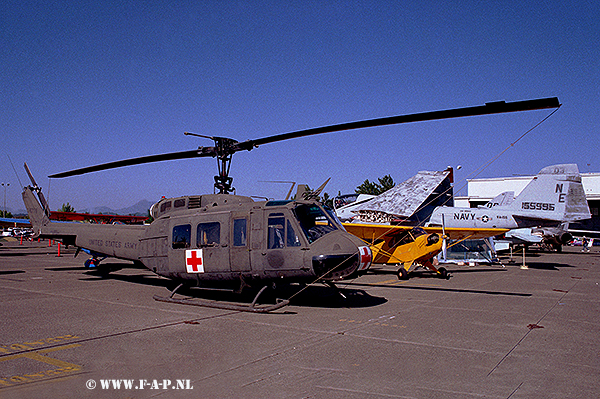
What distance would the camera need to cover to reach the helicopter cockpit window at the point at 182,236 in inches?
404

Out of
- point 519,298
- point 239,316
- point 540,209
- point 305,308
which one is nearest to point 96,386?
point 239,316

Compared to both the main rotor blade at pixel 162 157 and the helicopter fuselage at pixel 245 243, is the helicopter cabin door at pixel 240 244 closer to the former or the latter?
the helicopter fuselage at pixel 245 243

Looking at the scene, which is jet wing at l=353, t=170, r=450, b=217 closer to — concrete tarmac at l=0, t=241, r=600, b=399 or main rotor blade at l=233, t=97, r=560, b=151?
concrete tarmac at l=0, t=241, r=600, b=399

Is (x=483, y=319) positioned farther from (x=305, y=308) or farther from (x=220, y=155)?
(x=220, y=155)

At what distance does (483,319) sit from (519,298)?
3.60m

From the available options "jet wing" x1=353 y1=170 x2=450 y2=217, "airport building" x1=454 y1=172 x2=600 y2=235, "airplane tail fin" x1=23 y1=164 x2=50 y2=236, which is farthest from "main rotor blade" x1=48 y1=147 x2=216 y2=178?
"airport building" x1=454 y1=172 x2=600 y2=235

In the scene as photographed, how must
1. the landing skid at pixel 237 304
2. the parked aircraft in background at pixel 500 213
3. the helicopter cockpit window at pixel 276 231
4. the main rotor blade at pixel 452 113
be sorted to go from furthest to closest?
the parked aircraft in background at pixel 500 213 → the helicopter cockpit window at pixel 276 231 → the landing skid at pixel 237 304 → the main rotor blade at pixel 452 113

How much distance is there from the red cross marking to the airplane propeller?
6.11 ft

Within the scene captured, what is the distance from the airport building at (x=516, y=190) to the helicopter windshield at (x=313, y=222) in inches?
2385

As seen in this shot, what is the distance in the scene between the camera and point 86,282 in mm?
13898

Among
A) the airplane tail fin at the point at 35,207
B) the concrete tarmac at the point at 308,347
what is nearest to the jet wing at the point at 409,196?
the concrete tarmac at the point at 308,347

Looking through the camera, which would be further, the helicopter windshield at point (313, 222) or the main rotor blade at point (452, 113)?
the helicopter windshield at point (313, 222)

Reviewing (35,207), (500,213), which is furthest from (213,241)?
(500,213)

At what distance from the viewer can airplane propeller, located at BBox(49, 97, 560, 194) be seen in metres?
5.98
